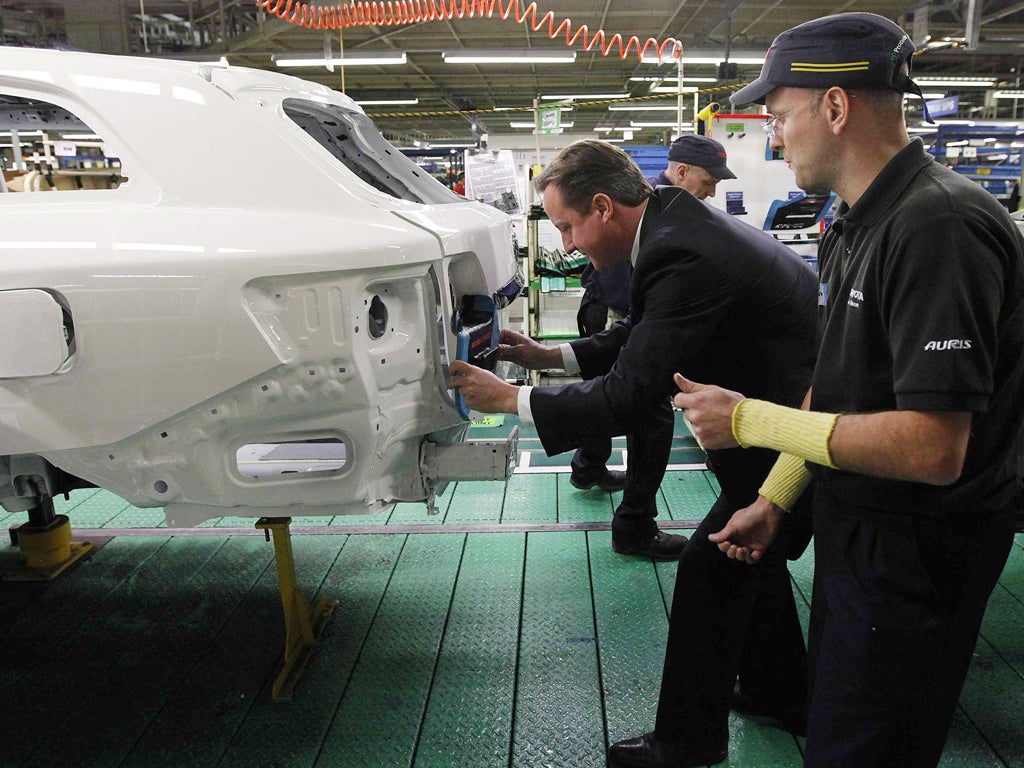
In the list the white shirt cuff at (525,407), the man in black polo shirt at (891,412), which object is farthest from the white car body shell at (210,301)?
the man in black polo shirt at (891,412)

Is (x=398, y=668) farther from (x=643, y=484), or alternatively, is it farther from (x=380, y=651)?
(x=643, y=484)

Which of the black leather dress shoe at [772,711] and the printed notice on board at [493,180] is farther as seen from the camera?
the printed notice on board at [493,180]

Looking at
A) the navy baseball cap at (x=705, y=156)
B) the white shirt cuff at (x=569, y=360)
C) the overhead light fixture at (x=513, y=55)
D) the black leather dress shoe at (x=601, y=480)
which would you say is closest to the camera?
the white shirt cuff at (x=569, y=360)

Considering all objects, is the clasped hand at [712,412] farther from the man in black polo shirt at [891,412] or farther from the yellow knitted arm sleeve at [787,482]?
the yellow knitted arm sleeve at [787,482]

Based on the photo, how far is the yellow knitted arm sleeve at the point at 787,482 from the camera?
1777 mm

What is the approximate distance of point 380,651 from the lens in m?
2.77

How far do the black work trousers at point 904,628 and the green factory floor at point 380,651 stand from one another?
938 mm

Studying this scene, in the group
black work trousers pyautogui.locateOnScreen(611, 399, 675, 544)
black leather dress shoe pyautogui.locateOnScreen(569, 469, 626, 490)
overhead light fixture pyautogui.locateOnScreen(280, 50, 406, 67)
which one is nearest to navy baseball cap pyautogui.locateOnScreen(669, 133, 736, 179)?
black work trousers pyautogui.locateOnScreen(611, 399, 675, 544)

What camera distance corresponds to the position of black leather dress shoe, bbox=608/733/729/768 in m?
2.11

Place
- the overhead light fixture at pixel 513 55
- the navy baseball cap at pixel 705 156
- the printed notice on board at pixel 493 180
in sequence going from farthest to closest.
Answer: the overhead light fixture at pixel 513 55 < the printed notice on board at pixel 493 180 < the navy baseball cap at pixel 705 156

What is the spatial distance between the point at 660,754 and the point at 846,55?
1.85 meters

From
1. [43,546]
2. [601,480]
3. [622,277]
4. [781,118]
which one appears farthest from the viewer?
[601,480]

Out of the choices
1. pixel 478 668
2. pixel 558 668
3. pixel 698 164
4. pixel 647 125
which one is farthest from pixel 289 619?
pixel 647 125

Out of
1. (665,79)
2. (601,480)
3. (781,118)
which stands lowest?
(601,480)
